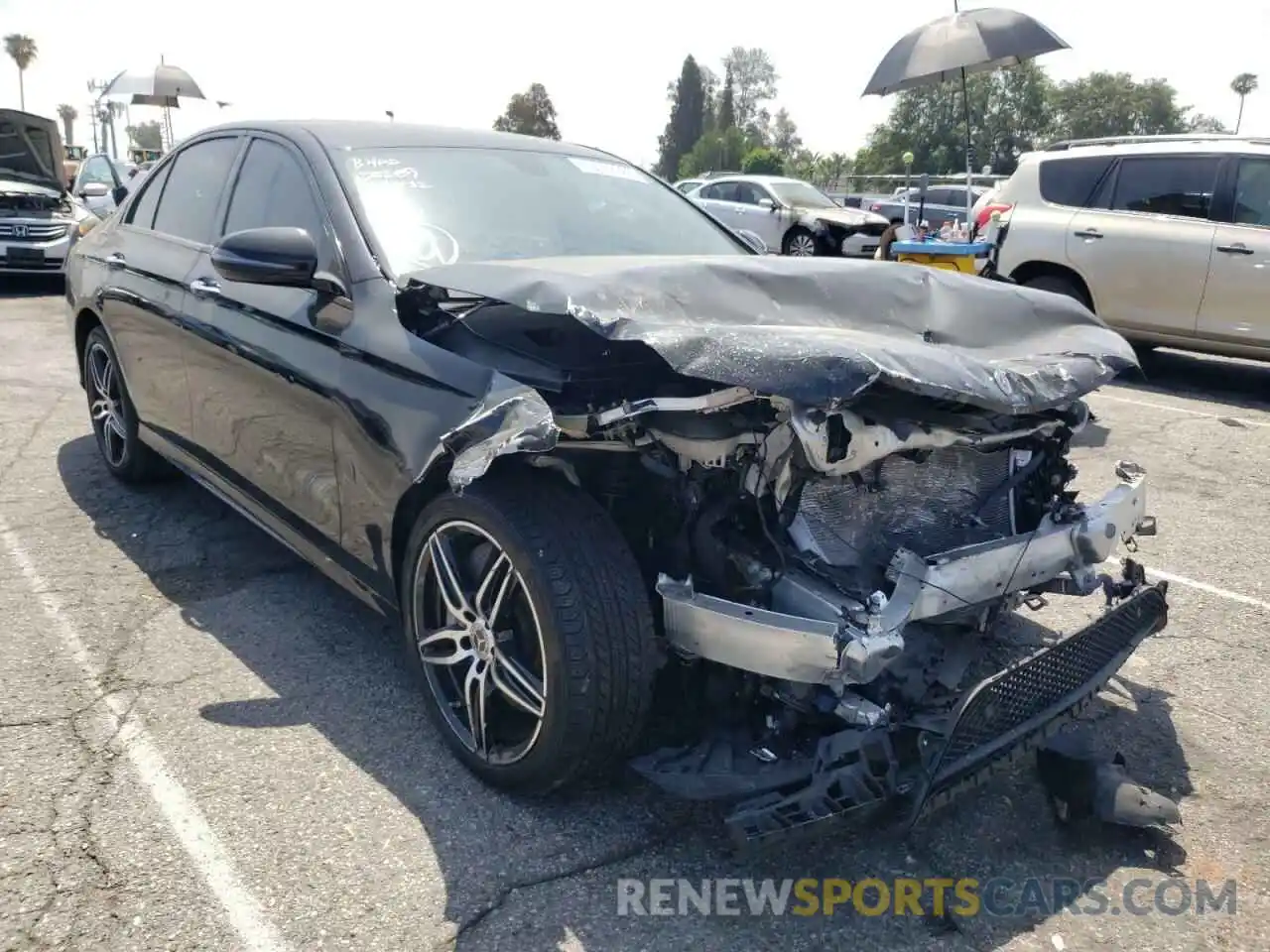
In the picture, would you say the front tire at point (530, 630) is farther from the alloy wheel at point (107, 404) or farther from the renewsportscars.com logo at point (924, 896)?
the alloy wheel at point (107, 404)

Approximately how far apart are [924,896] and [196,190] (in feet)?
12.6

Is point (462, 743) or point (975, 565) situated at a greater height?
point (975, 565)

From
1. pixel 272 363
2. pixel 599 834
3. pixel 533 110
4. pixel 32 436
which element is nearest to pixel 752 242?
pixel 272 363

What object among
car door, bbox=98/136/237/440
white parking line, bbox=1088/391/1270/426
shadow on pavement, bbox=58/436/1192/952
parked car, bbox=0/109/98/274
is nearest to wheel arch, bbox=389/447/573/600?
shadow on pavement, bbox=58/436/1192/952

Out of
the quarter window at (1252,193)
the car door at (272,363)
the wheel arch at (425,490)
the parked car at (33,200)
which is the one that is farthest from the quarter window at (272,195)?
the parked car at (33,200)

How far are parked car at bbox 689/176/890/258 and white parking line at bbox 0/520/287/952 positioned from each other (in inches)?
518

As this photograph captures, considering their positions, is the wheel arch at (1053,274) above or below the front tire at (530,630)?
above

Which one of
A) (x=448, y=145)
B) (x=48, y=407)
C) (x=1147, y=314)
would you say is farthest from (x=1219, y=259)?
(x=48, y=407)

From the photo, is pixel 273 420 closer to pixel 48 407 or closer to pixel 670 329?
pixel 670 329

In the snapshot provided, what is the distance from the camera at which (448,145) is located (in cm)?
362

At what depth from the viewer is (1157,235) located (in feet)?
26.3

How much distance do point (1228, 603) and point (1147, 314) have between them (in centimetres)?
485

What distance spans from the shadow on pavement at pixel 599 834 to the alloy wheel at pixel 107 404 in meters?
1.68

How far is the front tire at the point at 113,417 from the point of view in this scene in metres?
4.75
